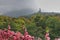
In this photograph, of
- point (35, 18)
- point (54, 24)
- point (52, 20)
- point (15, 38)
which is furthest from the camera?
point (35, 18)

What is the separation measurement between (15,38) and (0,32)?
214 millimetres

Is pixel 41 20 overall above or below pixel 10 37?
below

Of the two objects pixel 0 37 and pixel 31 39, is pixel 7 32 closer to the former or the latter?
pixel 0 37

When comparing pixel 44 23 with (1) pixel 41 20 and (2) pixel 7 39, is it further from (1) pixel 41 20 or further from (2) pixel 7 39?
(2) pixel 7 39

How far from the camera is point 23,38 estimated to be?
9.04 feet

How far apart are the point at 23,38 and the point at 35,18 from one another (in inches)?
634

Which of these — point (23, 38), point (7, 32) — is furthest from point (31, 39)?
point (7, 32)

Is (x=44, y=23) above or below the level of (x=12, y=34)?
below

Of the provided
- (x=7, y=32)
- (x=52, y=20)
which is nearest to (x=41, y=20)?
(x=52, y=20)

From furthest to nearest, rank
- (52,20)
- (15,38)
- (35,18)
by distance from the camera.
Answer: (35,18)
(52,20)
(15,38)

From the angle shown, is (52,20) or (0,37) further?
(52,20)

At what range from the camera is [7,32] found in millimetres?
2910

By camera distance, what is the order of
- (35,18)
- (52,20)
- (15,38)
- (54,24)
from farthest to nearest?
(35,18)
(52,20)
(54,24)
(15,38)

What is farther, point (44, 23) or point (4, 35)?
point (44, 23)
